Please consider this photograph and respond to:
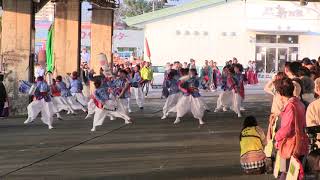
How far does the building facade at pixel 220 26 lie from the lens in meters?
42.6

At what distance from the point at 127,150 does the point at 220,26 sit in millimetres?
30785

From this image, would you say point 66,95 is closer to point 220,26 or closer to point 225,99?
point 225,99

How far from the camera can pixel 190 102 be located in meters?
18.2

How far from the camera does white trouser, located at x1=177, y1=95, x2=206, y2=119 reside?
18.1 meters

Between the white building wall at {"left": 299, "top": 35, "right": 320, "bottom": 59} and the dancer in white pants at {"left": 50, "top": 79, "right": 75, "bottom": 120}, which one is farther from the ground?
the white building wall at {"left": 299, "top": 35, "right": 320, "bottom": 59}

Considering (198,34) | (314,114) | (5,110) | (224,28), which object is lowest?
(5,110)

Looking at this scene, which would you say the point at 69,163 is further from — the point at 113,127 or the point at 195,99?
the point at 195,99

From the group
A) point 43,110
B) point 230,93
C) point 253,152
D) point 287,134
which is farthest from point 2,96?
point 287,134

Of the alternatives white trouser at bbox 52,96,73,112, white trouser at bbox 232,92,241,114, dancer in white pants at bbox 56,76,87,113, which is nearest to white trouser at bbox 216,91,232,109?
white trouser at bbox 232,92,241,114

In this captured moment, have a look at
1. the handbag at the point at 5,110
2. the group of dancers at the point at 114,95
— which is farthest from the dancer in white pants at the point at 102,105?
the handbag at the point at 5,110

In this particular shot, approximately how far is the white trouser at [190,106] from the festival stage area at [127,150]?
1.08 feet

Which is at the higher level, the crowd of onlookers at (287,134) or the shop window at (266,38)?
the shop window at (266,38)

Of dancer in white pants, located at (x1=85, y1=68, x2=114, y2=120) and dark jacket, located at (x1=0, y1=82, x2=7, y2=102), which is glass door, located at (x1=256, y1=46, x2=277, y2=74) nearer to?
dancer in white pants, located at (x1=85, y1=68, x2=114, y2=120)

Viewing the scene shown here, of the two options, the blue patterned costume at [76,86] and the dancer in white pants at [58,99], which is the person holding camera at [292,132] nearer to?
the dancer in white pants at [58,99]
